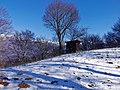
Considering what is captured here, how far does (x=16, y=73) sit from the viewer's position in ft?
34.8

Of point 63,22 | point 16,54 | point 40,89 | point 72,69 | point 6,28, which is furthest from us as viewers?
point 16,54

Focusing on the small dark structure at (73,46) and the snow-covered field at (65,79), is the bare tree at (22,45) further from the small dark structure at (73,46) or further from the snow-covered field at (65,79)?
the snow-covered field at (65,79)

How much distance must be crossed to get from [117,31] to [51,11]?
25.5m

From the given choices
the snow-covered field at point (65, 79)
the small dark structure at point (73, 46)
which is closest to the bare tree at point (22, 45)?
the small dark structure at point (73, 46)

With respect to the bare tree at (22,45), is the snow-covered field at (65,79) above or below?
below

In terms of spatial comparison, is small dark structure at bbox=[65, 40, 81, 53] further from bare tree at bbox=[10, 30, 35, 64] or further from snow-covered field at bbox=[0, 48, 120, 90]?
bare tree at bbox=[10, 30, 35, 64]

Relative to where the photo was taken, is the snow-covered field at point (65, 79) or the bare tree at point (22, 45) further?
the bare tree at point (22, 45)

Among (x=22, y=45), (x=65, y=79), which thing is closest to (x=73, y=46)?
(x=65, y=79)

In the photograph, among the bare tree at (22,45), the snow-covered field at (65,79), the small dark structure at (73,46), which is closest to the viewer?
the snow-covered field at (65,79)

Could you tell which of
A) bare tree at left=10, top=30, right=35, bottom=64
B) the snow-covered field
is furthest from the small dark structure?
bare tree at left=10, top=30, right=35, bottom=64

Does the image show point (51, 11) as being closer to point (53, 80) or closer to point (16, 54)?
point (16, 54)

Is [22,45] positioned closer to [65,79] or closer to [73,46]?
[73,46]

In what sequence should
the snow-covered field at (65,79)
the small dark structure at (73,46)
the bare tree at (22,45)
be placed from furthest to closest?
Answer: the bare tree at (22,45)
the small dark structure at (73,46)
the snow-covered field at (65,79)

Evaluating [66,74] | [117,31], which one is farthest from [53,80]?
[117,31]
